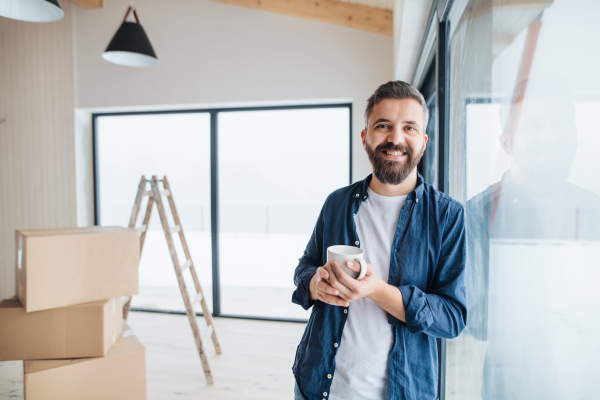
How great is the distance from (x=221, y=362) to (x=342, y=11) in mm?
2743

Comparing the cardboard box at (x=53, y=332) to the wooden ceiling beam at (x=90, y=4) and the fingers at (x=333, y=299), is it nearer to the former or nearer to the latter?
the fingers at (x=333, y=299)

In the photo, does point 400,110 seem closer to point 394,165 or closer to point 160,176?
point 394,165

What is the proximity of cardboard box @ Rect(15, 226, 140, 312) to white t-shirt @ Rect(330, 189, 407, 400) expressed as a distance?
1200mm

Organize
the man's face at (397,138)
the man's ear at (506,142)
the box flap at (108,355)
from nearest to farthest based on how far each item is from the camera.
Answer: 1. the man's ear at (506,142)
2. the man's face at (397,138)
3. the box flap at (108,355)

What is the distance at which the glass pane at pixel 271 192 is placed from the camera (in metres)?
3.09

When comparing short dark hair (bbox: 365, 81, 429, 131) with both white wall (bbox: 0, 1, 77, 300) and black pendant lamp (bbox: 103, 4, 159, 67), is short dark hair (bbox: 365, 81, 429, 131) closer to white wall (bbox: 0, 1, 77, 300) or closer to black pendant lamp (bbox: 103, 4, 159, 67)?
black pendant lamp (bbox: 103, 4, 159, 67)

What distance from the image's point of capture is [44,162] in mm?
3248

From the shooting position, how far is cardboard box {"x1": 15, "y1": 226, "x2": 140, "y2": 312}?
1.45 meters

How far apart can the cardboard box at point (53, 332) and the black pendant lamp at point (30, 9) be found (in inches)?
48.9

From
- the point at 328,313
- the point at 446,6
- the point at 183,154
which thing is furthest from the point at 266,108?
the point at 328,313

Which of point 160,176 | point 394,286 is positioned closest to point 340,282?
point 394,286

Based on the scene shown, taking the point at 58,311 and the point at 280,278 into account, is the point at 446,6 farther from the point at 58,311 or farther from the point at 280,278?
the point at 280,278

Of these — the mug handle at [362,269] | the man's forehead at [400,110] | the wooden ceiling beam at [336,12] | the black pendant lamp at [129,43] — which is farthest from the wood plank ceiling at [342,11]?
the mug handle at [362,269]

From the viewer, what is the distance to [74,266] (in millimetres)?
1537
